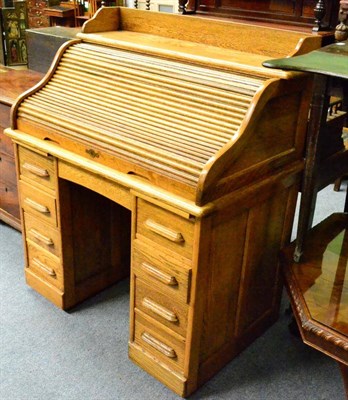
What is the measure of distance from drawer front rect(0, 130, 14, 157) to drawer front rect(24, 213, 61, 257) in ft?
1.82

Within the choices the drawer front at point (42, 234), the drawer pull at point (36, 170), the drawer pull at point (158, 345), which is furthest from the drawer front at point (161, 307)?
the drawer pull at point (36, 170)

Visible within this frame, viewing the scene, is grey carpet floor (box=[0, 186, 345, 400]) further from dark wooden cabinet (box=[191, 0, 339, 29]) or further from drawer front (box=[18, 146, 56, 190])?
dark wooden cabinet (box=[191, 0, 339, 29])

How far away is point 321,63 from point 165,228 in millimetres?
793

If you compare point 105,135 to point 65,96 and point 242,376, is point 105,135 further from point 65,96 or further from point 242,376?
point 242,376

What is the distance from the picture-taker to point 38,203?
2516mm

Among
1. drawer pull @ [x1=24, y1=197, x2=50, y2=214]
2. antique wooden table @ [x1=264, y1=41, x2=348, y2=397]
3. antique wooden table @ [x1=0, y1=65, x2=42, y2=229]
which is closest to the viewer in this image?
antique wooden table @ [x1=264, y1=41, x2=348, y2=397]

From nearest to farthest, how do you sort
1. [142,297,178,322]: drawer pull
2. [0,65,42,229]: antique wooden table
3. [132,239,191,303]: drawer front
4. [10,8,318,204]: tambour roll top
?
[10,8,318,204]: tambour roll top < [132,239,191,303]: drawer front < [142,297,178,322]: drawer pull < [0,65,42,229]: antique wooden table

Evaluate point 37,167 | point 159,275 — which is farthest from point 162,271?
point 37,167

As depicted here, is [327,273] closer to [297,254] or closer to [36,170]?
[297,254]

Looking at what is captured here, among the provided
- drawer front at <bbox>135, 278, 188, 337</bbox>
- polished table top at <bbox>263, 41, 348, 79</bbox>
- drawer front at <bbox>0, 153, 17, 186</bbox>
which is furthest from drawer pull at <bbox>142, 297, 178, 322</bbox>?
drawer front at <bbox>0, 153, 17, 186</bbox>

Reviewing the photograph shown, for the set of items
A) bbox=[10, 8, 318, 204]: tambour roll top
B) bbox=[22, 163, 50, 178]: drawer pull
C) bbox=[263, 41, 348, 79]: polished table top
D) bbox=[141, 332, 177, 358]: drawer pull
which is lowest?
bbox=[141, 332, 177, 358]: drawer pull

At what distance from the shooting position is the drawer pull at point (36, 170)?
2385 mm

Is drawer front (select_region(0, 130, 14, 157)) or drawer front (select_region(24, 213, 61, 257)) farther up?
drawer front (select_region(0, 130, 14, 157))

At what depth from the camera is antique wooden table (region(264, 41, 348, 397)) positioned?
1681 mm
